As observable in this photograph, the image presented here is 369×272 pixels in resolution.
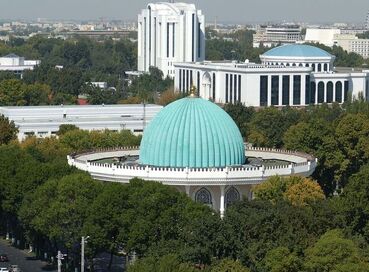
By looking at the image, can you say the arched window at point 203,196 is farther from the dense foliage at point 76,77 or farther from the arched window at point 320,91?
the arched window at point 320,91

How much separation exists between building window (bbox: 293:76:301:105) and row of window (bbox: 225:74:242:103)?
511 centimetres

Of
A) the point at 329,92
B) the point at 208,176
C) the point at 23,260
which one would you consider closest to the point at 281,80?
the point at 329,92

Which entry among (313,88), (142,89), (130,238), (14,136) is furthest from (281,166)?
(142,89)

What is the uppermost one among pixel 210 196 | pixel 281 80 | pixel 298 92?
pixel 210 196

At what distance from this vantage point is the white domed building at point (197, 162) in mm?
47938

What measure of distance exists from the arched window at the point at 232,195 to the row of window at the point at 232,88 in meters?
61.3

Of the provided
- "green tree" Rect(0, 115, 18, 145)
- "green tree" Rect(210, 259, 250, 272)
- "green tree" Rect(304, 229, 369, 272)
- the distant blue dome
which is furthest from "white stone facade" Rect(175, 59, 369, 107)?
"green tree" Rect(304, 229, 369, 272)

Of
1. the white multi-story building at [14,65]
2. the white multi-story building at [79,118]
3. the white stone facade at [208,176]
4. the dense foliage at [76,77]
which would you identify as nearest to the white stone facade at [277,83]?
the dense foliage at [76,77]

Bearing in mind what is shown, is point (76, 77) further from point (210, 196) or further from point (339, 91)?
point (210, 196)

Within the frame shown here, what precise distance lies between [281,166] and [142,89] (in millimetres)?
72593

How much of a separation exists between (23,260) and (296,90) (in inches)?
2689

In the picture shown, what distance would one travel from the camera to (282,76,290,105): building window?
110750mm

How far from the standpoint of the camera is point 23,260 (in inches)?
1812

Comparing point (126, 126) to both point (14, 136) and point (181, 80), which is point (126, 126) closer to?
point (14, 136)
